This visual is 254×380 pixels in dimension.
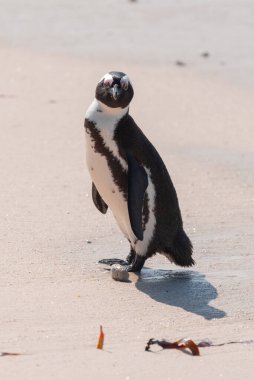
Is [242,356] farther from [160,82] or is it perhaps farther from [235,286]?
[160,82]

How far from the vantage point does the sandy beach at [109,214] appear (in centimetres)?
482

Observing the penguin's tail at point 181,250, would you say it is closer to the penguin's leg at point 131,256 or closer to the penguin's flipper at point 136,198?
the penguin's leg at point 131,256

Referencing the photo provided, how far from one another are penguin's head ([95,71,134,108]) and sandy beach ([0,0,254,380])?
0.81m

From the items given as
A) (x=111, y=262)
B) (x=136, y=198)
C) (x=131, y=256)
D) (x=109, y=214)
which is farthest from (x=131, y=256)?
(x=109, y=214)

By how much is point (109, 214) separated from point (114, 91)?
55.7 inches

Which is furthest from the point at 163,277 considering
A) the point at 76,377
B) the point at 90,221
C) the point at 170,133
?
the point at 170,133

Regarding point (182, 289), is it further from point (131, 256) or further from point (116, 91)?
point (116, 91)

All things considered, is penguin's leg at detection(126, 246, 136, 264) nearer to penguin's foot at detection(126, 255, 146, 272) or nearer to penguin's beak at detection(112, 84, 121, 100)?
penguin's foot at detection(126, 255, 146, 272)

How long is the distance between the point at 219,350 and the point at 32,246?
1.60 meters

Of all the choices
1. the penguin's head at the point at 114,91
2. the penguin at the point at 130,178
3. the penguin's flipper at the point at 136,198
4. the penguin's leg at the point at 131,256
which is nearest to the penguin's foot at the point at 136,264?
the penguin at the point at 130,178

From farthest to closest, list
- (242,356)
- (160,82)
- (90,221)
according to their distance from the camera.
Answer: (160,82) → (90,221) → (242,356)

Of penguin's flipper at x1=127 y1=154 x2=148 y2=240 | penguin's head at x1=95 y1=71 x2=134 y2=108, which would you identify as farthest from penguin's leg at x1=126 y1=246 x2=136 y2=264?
penguin's head at x1=95 y1=71 x2=134 y2=108

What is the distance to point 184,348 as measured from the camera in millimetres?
4812

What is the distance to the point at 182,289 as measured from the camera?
5.78 meters
